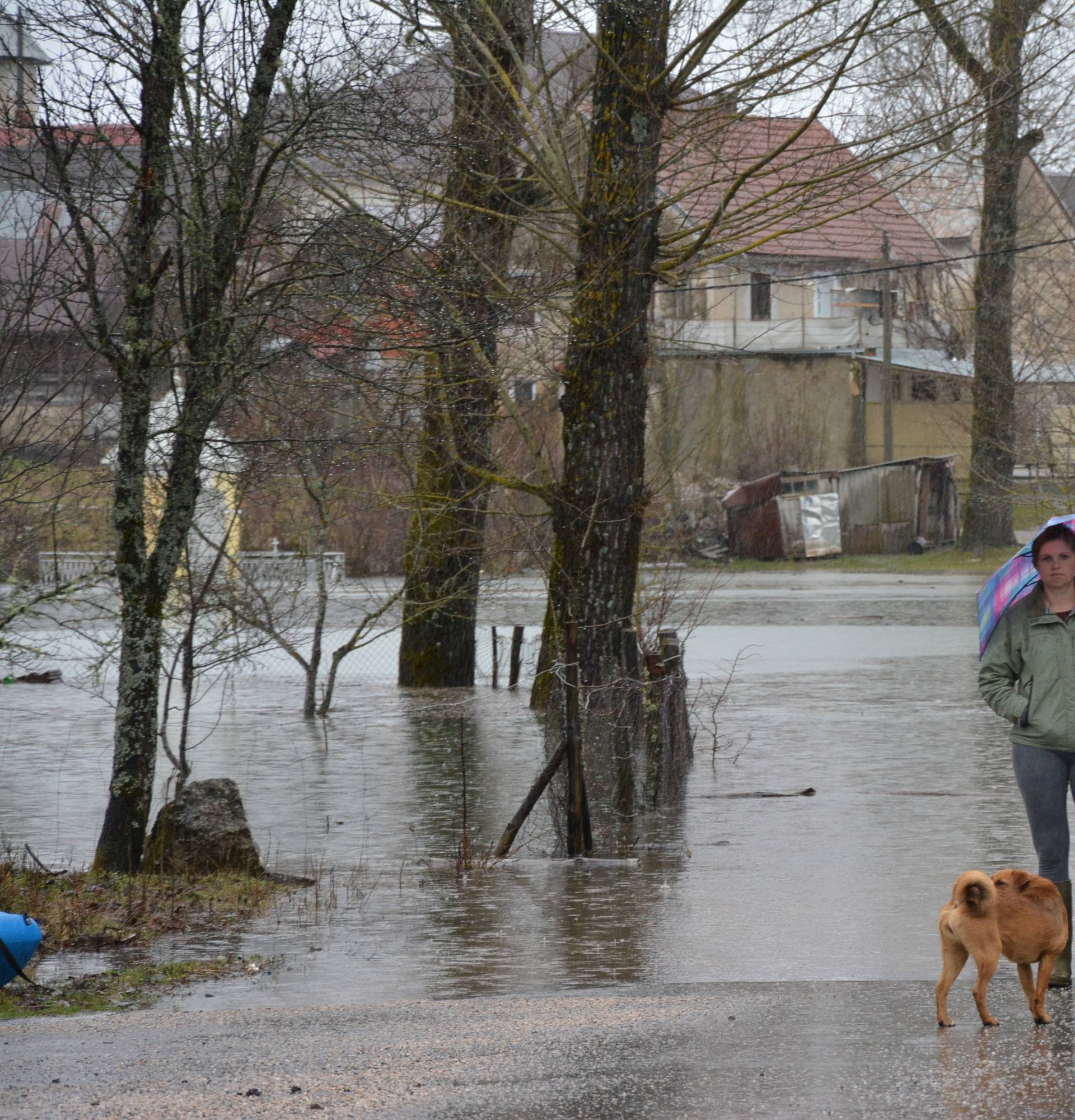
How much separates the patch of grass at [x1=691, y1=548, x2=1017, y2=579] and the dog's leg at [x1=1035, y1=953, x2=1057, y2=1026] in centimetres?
3210

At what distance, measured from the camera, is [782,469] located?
48.3 metres

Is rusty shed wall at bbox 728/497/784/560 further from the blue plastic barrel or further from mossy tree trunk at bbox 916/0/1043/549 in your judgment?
the blue plastic barrel

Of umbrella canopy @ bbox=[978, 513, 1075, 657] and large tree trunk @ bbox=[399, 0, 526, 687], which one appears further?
large tree trunk @ bbox=[399, 0, 526, 687]

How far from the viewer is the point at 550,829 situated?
9898 mm

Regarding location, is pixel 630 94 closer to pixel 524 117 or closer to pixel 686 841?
pixel 524 117

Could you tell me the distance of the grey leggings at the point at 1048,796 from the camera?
232 inches

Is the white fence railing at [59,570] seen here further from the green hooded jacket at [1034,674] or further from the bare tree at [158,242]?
the green hooded jacket at [1034,674]

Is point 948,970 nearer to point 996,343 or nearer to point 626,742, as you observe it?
point 626,742

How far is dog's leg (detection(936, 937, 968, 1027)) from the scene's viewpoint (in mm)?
5277

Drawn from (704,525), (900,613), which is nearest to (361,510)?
(900,613)

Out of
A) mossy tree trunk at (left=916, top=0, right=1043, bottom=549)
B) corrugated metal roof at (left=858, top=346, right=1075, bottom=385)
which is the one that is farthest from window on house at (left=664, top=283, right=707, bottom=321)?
corrugated metal roof at (left=858, top=346, right=1075, bottom=385)

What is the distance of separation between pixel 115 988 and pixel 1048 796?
3.49 meters

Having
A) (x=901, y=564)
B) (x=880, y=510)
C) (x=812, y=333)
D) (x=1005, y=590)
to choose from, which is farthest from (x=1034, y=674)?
(x=812, y=333)

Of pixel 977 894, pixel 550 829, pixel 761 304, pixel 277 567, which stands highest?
pixel 761 304
